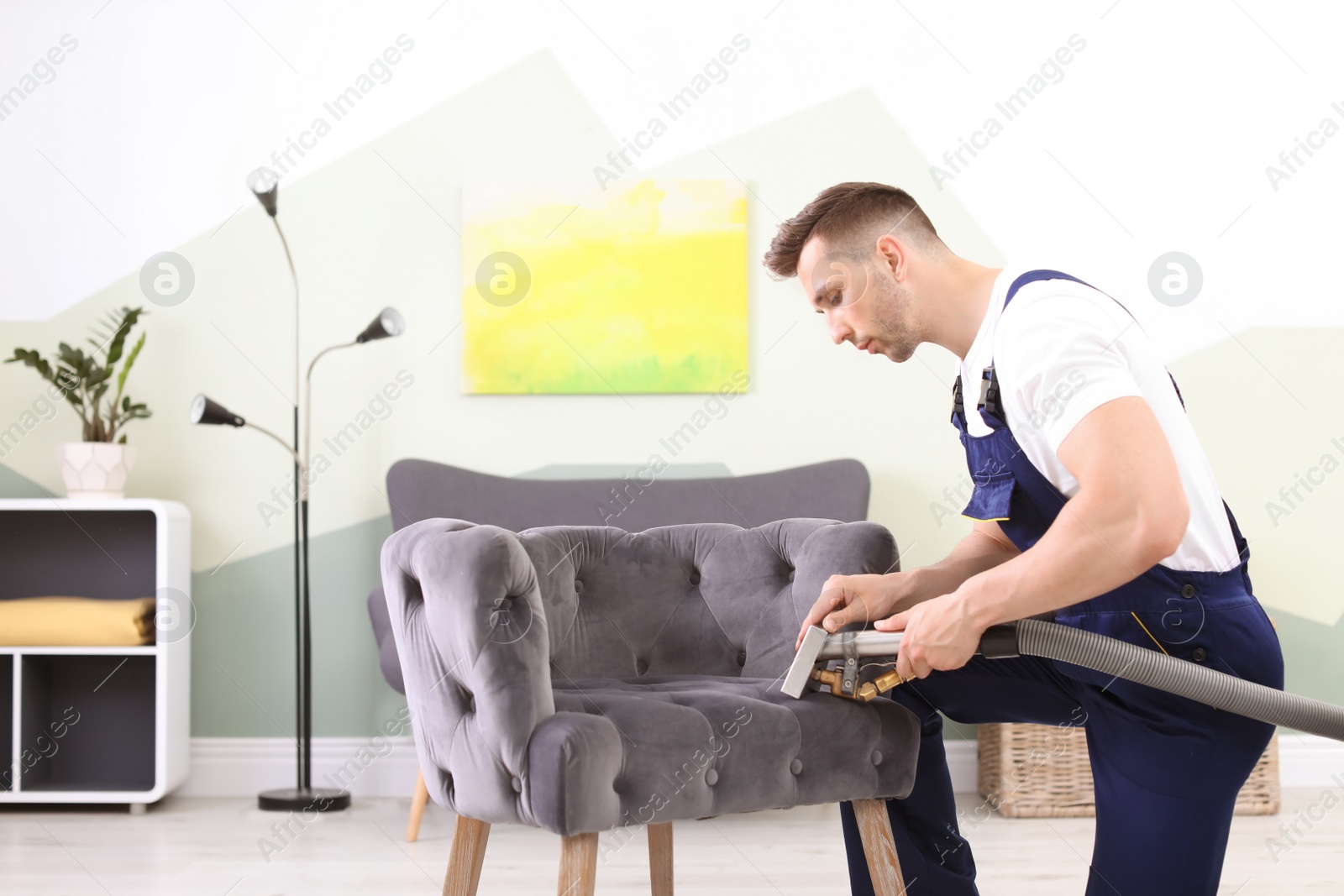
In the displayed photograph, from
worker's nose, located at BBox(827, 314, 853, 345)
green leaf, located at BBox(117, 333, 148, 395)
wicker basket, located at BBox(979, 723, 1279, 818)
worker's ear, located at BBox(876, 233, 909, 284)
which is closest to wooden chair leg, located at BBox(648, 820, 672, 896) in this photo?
worker's nose, located at BBox(827, 314, 853, 345)

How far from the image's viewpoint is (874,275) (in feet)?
4.71

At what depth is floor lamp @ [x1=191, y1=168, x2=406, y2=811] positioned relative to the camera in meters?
2.74

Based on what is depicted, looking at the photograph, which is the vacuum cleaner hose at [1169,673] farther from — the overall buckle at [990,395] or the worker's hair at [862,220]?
the worker's hair at [862,220]

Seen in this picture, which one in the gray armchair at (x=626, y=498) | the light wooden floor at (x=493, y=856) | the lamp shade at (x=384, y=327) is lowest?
the light wooden floor at (x=493, y=856)

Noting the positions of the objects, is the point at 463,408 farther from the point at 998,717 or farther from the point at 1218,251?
the point at 1218,251

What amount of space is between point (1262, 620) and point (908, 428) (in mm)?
1767

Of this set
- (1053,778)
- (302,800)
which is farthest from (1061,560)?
(302,800)

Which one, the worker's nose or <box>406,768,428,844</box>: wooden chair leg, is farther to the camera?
<box>406,768,428,844</box>: wooden chair leg

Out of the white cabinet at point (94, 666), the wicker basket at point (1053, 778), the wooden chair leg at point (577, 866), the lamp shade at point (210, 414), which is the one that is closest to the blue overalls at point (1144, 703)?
the wooden chair leg at point (577, 866)

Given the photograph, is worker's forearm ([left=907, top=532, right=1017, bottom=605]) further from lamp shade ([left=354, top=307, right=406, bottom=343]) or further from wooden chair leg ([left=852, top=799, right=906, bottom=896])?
lamp shade ([left=354, top=307, right=406, bottom=343])

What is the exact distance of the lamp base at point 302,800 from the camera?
272cm

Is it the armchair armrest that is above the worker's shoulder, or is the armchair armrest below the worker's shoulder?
below

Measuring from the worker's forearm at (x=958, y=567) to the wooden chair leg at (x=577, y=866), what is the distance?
554mm

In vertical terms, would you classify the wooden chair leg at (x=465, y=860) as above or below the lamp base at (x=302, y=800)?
above
